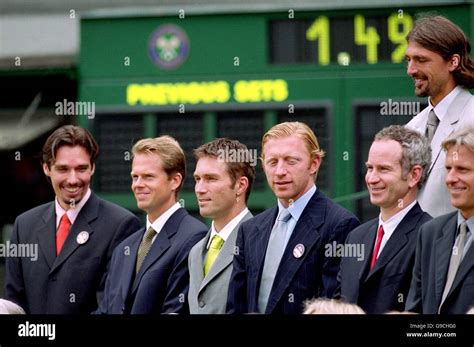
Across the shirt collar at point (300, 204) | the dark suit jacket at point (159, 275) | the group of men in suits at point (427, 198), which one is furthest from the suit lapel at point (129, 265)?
the group of men in suits at point (427, 198)

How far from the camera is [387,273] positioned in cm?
414

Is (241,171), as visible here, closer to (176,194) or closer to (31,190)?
(176,194)

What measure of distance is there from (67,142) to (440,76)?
1551 mm

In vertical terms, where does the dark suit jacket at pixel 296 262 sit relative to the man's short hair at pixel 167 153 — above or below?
below

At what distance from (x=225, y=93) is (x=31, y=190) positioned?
3.14 ft

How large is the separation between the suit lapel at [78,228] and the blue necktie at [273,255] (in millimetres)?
851

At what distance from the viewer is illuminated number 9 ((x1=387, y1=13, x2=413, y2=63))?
499 cm

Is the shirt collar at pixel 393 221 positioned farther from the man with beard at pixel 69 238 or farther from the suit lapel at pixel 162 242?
the man with beard at pixel 69 238

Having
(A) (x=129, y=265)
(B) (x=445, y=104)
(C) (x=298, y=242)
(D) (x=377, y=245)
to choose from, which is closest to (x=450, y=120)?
(B) (x=445, y=104)

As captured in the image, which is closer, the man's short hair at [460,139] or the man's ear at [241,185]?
the man's short hair at [460,139]

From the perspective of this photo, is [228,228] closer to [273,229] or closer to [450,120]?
[273,229]

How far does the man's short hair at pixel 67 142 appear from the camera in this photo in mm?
4840

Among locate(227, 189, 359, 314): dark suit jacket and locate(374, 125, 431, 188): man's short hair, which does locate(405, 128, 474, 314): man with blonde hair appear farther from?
locate(227, 189, 359, 314): dark suit jacket

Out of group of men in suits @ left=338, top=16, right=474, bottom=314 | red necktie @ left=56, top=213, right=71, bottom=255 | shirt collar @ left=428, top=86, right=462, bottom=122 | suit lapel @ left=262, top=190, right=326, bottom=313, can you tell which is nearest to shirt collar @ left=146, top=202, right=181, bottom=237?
red necktie @ left=56, top=213, right=71, bottom=255
